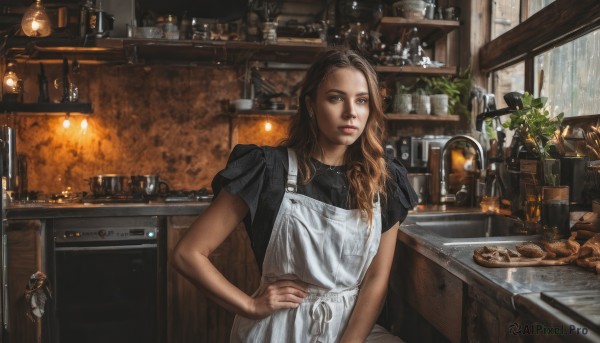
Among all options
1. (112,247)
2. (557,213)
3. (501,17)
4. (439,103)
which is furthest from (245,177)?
(501,17)

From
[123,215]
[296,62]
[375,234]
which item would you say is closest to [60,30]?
[123,215]

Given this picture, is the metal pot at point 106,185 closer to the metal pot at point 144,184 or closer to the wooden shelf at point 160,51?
the metal pot at point 144,184

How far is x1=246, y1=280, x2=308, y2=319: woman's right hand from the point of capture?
1653 mm

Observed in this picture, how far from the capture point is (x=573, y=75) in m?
2.85

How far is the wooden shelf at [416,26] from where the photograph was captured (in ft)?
11.6

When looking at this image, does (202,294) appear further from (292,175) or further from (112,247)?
(292,175)

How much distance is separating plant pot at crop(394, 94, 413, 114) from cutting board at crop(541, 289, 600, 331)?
7.98 feet

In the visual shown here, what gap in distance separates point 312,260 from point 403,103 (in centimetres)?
220

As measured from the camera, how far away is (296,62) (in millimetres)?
4008

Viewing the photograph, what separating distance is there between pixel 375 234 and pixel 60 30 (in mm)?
2935

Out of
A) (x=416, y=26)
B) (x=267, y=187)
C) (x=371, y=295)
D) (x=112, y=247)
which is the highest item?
(x=416, y=26)

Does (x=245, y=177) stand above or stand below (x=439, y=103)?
below

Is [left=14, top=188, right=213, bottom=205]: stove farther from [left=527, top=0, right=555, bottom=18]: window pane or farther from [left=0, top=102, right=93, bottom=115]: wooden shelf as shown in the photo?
[left=527, top=0, right=555, bottom=18]: window pane

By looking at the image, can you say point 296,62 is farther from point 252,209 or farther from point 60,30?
point 252,209
